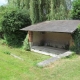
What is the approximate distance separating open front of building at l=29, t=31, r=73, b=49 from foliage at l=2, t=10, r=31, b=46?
2.64 meters

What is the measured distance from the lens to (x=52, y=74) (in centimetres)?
999

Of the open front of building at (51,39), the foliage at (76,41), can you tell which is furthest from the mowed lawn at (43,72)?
the open front of building at (51,39)

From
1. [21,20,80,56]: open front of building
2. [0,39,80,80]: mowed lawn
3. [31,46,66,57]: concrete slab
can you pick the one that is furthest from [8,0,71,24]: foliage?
[0,39,80,80]: mowed lawn

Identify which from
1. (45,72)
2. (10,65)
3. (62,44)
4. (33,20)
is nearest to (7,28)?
(33,20)

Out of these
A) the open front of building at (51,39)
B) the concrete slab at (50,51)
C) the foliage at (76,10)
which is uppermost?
the foliage at (76,10)

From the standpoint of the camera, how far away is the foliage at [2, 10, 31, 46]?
2131cm

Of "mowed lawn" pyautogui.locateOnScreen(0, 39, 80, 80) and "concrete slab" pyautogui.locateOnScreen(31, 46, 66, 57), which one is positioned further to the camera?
"concrete slab" pyautogui.locateOnScreen(31, 46, 66, 57)

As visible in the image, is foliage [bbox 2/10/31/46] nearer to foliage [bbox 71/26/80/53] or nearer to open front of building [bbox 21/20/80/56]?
open front of building [bbox 21/20/80/56]

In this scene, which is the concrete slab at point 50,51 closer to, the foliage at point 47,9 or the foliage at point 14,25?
the foliage at point 14,25

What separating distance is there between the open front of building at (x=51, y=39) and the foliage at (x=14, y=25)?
264cm

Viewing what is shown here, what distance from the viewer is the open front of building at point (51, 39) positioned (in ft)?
62.9

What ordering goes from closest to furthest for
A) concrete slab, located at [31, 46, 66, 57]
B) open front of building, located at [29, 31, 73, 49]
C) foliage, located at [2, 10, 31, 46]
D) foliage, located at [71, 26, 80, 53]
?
1. foliage, located at [71, 26, 80, 53]
2. concrete slab, located at [31, 46, 66, 57]
3. open front of building, located at [29, 31, 73, 49]
4. foliage, located at [2, 10, 31, 46]

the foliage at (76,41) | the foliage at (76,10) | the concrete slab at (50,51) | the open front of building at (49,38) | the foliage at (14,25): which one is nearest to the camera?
the foliage at (76,41)

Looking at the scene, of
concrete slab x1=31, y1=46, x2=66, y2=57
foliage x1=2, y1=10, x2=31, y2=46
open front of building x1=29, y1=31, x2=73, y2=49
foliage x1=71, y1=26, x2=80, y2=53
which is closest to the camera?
foliage x1=71, y1=26, x2=80, y2=53
